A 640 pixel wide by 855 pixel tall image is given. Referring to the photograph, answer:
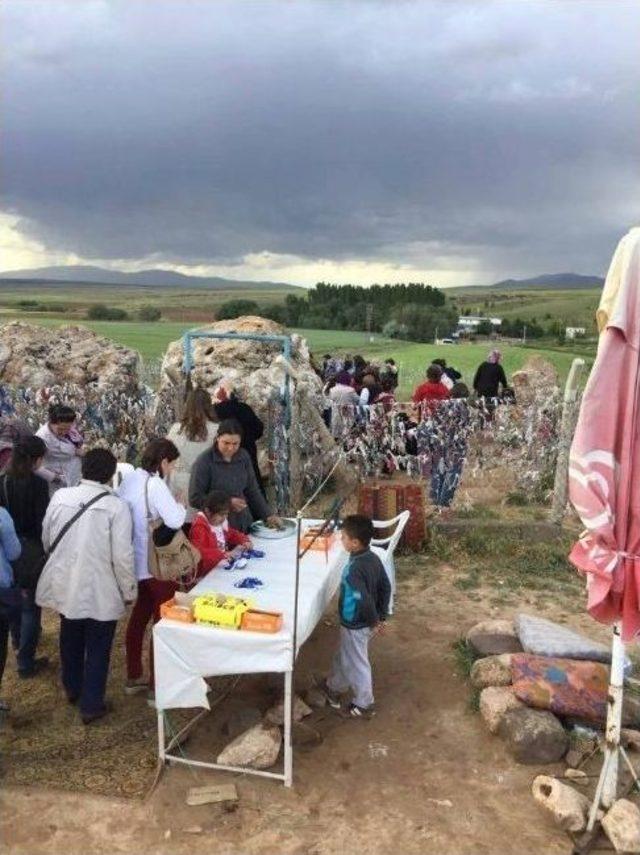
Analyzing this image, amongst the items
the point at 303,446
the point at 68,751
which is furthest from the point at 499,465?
the point at 68,751

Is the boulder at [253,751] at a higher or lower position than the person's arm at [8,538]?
lower

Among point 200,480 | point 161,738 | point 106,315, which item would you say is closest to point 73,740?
point 161,738

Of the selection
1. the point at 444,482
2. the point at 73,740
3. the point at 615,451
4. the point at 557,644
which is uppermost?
the point at 615,451

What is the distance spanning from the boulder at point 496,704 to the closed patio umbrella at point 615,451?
1.26 meters

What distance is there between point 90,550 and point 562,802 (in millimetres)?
3089

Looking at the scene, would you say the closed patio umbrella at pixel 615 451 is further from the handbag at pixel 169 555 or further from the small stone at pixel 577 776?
the handbag at pixel 169 555

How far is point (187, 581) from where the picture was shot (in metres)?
4.84

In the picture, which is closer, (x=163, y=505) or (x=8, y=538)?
(x=8, y=538)

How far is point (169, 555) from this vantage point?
15.4 feet

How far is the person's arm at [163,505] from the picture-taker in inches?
183

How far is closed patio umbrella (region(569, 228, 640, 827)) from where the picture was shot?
347 centimetres

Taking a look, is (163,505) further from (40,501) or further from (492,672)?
(492,672)

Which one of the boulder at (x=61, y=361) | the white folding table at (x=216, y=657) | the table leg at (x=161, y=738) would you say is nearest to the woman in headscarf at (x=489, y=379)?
the boulder at (x=61, y=361)

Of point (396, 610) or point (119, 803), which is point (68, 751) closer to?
point (119, 803)
